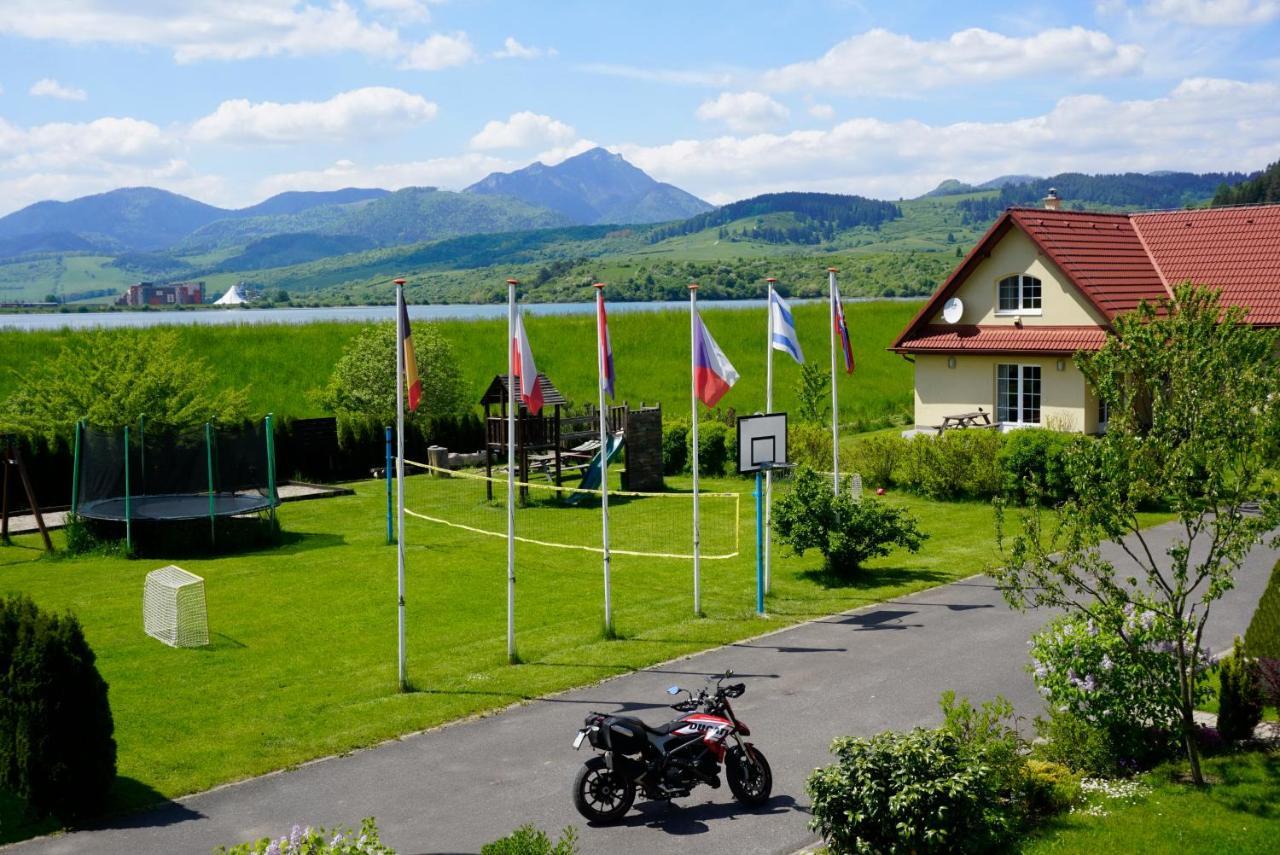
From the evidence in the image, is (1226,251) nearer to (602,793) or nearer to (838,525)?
(838,525)

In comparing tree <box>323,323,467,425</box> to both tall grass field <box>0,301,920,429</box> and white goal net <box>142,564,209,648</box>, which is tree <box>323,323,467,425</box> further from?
white goal net <box>142,564,209,648</box>

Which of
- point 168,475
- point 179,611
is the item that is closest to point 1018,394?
point 168,475

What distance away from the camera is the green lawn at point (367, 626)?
13.0m

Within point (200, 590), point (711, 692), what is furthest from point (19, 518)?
point (711, 692)

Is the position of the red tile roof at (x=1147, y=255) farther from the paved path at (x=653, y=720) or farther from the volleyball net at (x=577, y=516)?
the paved path at (x=653, y=720)

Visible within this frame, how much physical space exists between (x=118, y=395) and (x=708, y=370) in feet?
58.5

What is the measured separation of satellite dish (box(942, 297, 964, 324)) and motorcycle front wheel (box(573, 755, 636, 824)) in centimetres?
2571

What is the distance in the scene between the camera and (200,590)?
54.7ft

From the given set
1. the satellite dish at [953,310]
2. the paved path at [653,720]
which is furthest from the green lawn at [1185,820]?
the satellite dish at [953,310]

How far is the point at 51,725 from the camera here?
1058 cm

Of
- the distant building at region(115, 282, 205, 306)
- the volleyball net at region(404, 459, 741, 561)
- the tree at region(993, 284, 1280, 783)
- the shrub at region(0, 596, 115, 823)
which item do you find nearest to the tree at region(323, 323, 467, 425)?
the volleyball net at region(404, 459, 741, 561)

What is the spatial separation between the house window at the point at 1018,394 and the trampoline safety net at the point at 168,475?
19993mm

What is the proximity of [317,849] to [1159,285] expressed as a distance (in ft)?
108

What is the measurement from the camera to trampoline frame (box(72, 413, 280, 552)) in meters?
23.7
